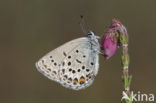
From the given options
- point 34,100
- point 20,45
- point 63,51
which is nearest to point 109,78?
point 34,100

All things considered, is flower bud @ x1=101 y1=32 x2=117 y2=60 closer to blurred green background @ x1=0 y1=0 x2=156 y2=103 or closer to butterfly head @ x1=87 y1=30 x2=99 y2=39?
butterfly head @ x1=87 y1=30 x2=99 y2=39

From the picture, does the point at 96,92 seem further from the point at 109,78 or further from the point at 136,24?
the point at 136,24

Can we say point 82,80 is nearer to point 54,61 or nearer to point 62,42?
point 54,61

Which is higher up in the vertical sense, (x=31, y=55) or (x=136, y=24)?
(x=136, y=24)

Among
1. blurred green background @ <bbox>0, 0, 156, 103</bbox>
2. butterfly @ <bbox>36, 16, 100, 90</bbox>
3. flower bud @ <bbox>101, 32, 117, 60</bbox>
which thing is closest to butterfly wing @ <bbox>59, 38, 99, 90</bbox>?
butterfly @ <bbox>36, 16, 100, 90</bbox>

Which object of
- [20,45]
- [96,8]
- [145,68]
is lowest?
[145,68]

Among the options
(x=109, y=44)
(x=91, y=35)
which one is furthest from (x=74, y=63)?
(x=109, y=44)

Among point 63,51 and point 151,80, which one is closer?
point 63,51

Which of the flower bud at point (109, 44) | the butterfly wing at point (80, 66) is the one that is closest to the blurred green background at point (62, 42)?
the butterfly wing at point (80, 66)
